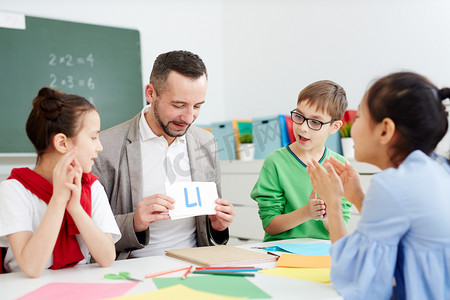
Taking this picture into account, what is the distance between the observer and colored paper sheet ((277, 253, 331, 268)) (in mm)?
1136

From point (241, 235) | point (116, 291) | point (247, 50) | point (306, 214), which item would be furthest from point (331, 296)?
point (247, 50)

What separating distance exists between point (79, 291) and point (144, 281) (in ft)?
0.49

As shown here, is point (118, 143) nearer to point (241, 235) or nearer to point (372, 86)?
point (372, 86)

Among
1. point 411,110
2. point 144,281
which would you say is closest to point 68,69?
point 144,281

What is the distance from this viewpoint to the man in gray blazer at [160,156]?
1.70 m

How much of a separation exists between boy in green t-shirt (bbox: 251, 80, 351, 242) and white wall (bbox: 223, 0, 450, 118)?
0.77 m

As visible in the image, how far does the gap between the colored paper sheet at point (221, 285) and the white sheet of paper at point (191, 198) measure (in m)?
0.35

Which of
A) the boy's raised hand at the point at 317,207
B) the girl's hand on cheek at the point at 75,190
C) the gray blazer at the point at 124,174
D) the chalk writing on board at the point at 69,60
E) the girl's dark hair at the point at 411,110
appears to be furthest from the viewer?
the chalk writing on board at the point at 69,60

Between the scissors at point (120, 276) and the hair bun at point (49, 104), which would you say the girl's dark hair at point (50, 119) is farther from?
the scissors at point (120, 276)

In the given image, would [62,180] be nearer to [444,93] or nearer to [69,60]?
[444,93]

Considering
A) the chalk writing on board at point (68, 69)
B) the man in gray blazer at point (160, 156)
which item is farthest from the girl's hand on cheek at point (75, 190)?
the chalk writing on board at point (68, 69)

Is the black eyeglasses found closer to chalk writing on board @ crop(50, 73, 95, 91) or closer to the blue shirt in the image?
the blue shirt

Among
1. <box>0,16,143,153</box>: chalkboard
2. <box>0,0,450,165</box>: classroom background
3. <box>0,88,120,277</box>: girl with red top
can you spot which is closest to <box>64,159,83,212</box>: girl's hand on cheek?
<box>0,88,120,277</box>: girl with red top

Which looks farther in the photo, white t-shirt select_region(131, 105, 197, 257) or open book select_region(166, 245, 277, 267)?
white t-shirt select_region(131, 105, 197, 257)
